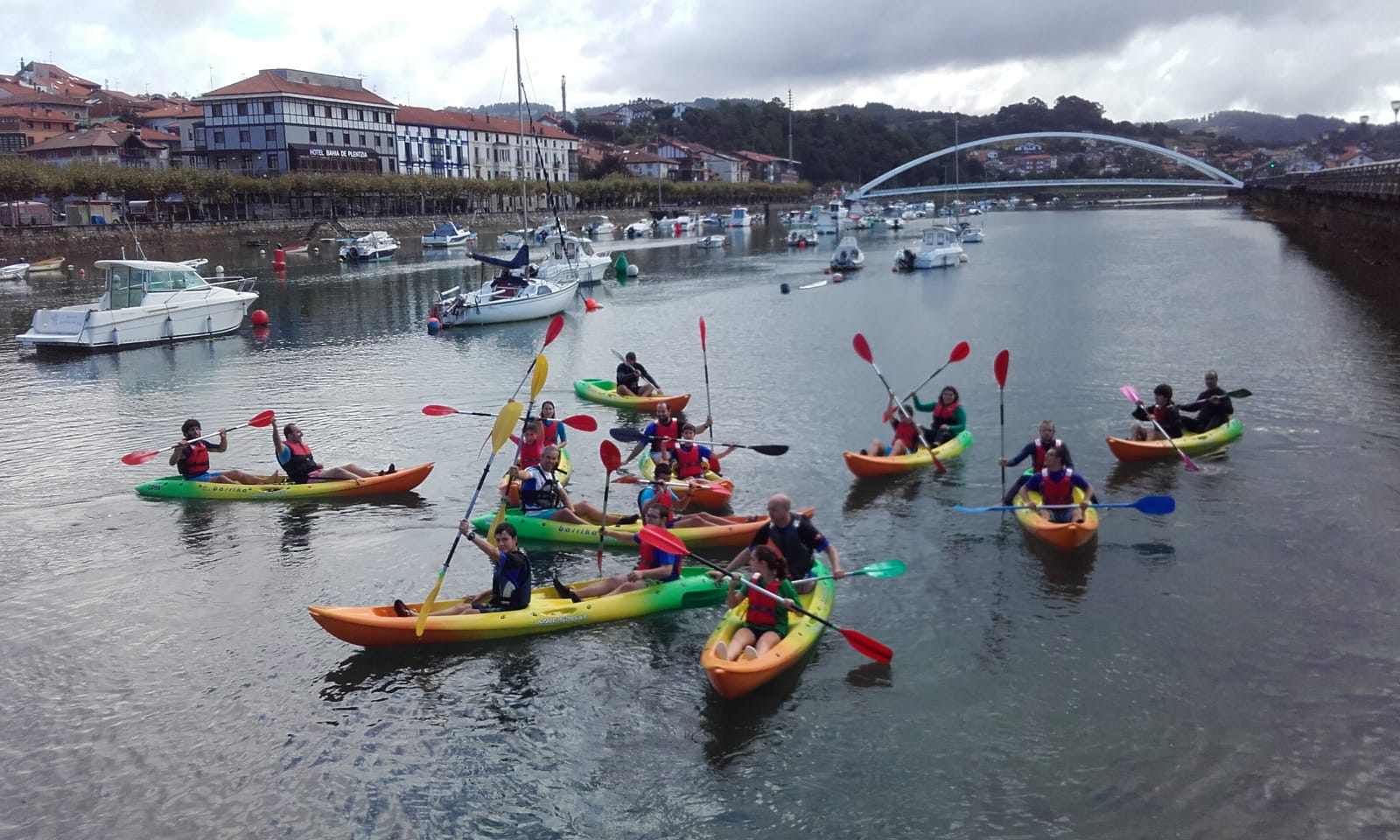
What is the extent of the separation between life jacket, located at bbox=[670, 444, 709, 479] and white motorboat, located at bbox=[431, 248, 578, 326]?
21.2 metres

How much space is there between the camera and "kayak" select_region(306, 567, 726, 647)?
10.2m

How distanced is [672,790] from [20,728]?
19.8 ft

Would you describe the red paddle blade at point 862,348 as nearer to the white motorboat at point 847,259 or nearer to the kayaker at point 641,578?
the kayaker at point 641,578

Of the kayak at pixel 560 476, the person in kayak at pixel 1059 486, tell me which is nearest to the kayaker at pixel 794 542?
the person in kayak at pixel 1059 486

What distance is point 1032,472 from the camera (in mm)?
13508

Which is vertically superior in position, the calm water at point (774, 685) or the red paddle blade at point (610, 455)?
the red paddle blade at point (610, 455)

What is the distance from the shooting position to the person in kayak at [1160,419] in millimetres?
16781

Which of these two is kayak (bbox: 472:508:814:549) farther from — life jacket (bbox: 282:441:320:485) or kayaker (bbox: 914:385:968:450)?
kayaker (bbox: 914:385:968:450)

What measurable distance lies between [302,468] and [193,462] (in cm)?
170

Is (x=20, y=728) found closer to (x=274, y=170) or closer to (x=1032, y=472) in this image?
(x=1032, y=472)

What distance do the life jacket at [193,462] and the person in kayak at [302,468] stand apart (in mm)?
1184

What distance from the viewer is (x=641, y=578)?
11195 millimetres

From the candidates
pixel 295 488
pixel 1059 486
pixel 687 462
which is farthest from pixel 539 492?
pixel 1059 486

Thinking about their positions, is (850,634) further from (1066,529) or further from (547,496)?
(547,496)
